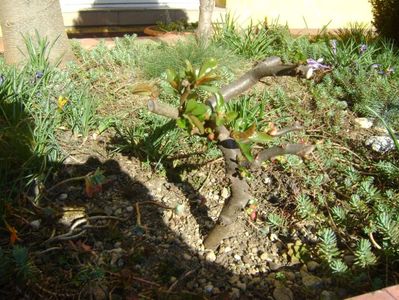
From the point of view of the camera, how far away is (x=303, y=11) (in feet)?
20.8

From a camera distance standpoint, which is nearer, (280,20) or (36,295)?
(36,295)

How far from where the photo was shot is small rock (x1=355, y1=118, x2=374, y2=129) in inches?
122

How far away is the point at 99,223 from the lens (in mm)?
2049

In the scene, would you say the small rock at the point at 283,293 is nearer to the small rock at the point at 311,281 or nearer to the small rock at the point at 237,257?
the small rock at the point at 311,281

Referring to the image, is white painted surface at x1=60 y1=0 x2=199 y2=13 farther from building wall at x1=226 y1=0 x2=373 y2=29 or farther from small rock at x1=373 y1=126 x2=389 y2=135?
small rock at x1=373 y1=126 x2=389 y2=135

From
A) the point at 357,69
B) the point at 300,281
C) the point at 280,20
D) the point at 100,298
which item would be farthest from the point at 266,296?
the point at 280,20

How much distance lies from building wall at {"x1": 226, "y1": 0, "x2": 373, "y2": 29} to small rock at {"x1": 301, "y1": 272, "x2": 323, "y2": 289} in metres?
4.71

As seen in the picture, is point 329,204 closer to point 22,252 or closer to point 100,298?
point 100,298

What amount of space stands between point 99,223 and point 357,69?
2780mm

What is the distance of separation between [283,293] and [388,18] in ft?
13.7

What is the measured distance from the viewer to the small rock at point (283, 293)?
5.73 ft

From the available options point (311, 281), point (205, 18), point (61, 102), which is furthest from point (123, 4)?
point (311, 281)

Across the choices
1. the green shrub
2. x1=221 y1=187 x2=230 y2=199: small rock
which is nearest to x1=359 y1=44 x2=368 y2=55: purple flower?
the green shrub

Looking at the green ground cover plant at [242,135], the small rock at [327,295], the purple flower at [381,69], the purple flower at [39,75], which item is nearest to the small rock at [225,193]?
the green ground cover plant at [242,135]
